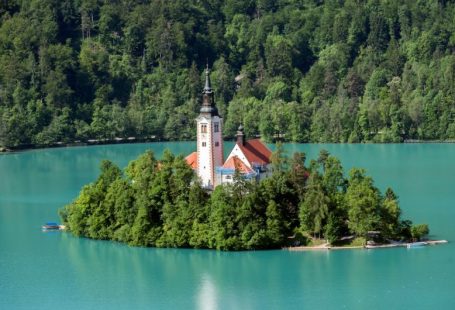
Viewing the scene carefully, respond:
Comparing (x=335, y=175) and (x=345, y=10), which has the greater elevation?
(x=345, y=10)

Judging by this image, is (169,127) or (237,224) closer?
(237,224)

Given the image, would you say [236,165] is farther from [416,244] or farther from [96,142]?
[96,142]

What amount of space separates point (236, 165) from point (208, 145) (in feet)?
5.43

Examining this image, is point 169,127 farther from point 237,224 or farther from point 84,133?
point 237,224

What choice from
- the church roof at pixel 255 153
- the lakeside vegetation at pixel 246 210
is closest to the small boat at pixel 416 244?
the lakeside vegetation at pixel 246 210

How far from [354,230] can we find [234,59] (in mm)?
73888

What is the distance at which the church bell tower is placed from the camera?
180 ft

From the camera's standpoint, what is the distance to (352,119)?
325 feet

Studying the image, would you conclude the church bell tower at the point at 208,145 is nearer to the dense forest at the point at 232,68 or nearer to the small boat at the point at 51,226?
the small boat at the point at 51,226

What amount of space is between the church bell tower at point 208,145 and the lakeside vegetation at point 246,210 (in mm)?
1994

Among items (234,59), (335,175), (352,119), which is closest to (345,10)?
(234,59)

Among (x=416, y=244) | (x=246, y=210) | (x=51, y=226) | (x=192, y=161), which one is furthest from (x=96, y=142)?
(x=416, y=244)

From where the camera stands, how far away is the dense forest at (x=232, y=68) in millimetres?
100688

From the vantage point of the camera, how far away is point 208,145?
181 ft
